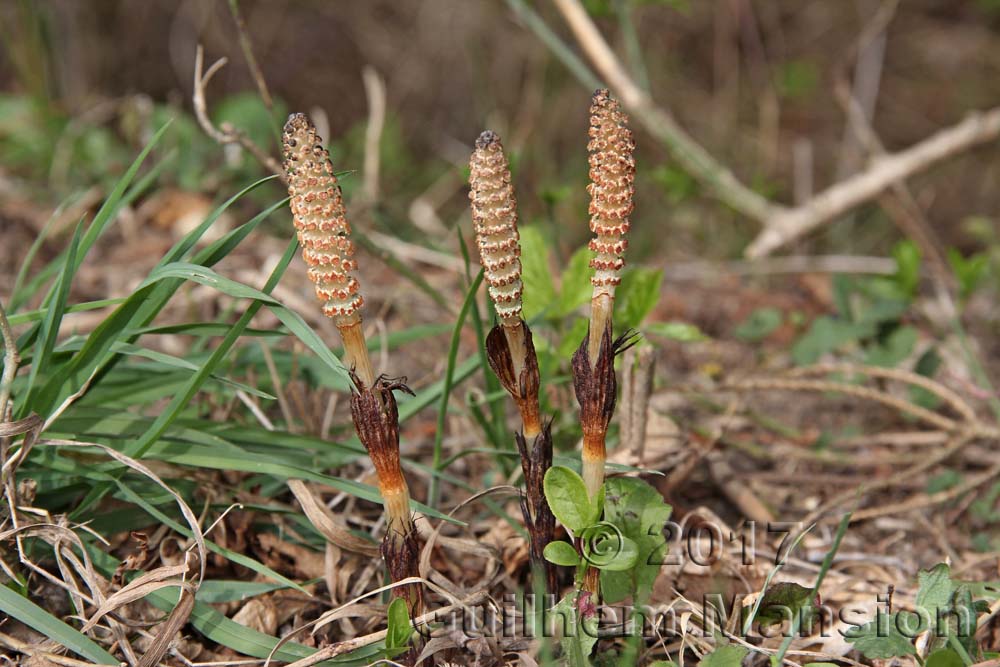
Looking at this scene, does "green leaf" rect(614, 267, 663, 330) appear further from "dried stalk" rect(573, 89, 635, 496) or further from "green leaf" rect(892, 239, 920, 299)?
"green leaf" rect(892, 239, 920, 299)

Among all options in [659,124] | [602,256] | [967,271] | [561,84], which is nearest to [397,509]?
[602,256]

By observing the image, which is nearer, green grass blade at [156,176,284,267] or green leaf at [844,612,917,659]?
green leaf at [844,612,917,659]

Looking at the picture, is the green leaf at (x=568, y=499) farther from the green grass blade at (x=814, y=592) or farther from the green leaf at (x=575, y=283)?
the green leaf at (x=575, y=283)

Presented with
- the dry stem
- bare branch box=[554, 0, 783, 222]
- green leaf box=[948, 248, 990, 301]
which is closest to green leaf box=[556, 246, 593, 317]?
→ the dry stem

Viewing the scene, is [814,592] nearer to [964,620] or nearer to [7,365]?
[964,620]

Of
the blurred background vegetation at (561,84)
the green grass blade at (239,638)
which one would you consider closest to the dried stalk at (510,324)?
the green grass blade at (239,638)
